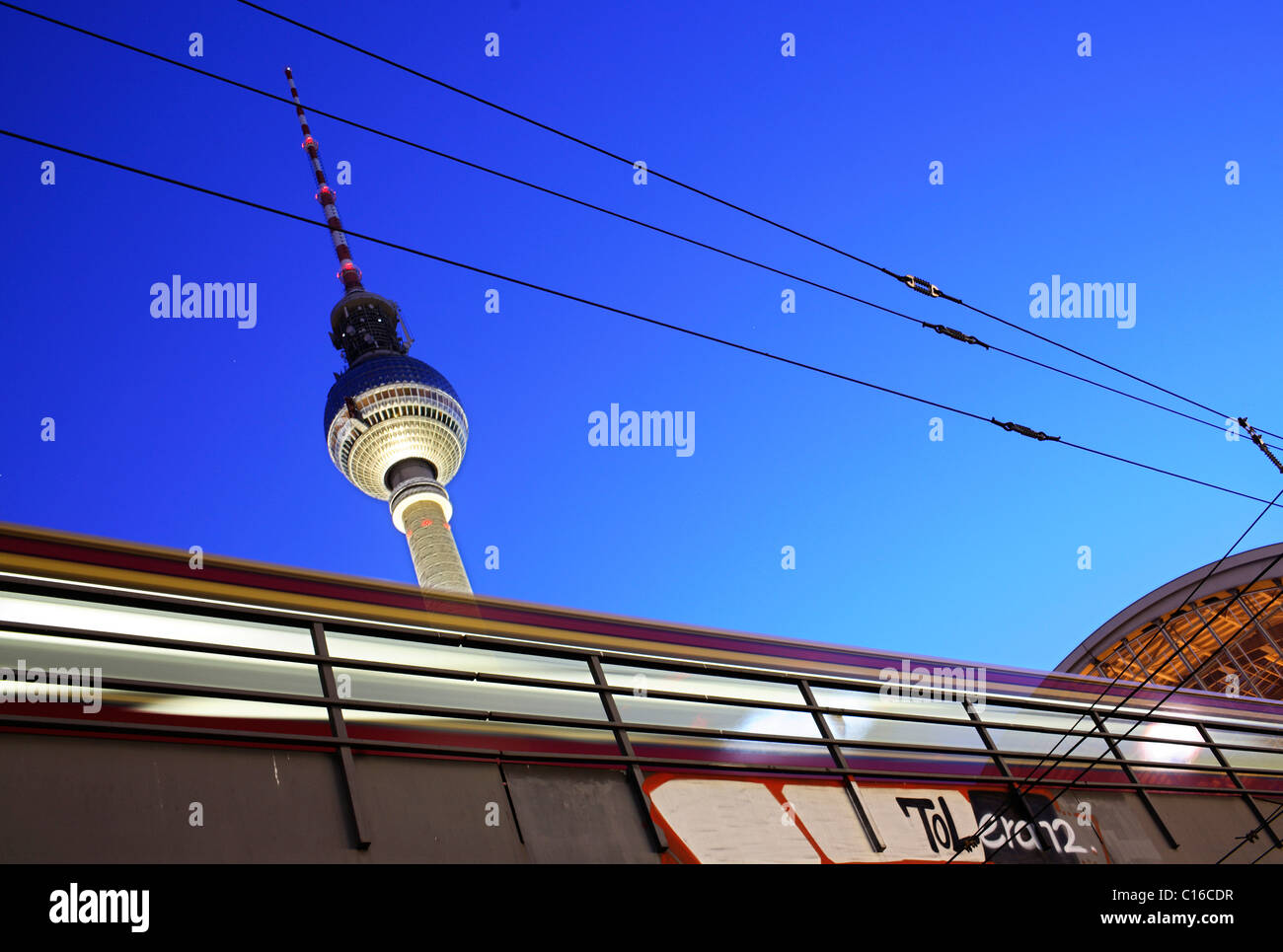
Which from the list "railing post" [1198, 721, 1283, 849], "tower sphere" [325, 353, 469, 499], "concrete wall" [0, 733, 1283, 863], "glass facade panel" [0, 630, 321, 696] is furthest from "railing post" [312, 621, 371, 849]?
"tower sphere" [325, 353, 469, 499]

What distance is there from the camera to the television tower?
7075cm

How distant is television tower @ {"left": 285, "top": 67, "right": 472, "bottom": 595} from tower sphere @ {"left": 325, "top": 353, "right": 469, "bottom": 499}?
64mm

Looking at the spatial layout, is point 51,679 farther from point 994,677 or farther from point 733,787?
point 994,677

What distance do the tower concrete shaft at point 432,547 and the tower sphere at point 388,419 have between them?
9.49ft

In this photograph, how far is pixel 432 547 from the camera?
7119cm

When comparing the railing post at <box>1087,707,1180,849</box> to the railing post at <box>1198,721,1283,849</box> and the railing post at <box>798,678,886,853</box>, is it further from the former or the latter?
the railing post at <box>798,678,886,853</box>

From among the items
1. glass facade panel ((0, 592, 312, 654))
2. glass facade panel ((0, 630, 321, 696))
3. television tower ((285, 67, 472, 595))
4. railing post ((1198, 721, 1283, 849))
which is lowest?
railing post ((1198, 721, 1283, 849))

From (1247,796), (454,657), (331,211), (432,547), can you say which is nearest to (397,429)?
(432,547)

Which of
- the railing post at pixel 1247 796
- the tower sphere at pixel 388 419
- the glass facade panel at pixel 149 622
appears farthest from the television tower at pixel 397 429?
the glass facade panel at pixel 149 622
